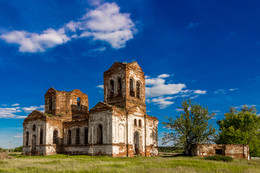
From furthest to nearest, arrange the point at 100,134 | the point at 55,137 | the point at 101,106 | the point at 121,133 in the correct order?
the point at 55,137, the point at 100,134, the point at 101,106, the point at 121,133

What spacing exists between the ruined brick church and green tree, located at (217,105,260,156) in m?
10.0

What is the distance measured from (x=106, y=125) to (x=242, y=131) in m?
21.1

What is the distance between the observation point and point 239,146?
26109mm

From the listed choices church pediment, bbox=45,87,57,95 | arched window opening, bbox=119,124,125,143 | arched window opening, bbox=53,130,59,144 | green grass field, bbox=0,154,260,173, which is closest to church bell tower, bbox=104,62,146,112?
arched window opening, bbox=119,124,125,143

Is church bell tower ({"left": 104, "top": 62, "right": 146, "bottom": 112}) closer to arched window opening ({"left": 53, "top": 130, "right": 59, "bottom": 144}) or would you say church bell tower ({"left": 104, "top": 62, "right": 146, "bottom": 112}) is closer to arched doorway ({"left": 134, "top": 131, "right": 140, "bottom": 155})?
arched doorway ({"left": 134, "top": 131, "right": 140, "bottom": 155})

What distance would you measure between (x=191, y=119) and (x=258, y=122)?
11352 millimetres

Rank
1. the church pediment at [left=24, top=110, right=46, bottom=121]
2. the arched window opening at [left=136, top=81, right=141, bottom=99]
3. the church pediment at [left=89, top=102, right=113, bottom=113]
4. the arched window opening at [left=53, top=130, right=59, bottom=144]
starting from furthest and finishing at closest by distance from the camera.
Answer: the arched window opening at [left=53, top=130, right=59, bottom=144] < the church pediment at [left=24, top=110, right=46, bottom=121] < the arched window opening at [left=136, top=81, right=141, bottom=99] < the church pediment at [left=89, top=102, right=113, bottom=113]

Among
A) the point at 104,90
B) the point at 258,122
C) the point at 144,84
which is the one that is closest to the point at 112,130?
the point at 104,90

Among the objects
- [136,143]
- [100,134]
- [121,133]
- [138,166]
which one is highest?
[121,133]

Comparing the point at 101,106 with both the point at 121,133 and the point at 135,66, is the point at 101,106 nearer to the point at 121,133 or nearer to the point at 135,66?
the point at 121,133

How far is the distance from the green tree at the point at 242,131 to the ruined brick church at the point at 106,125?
10018 mm

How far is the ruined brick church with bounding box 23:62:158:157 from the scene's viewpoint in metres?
25.9

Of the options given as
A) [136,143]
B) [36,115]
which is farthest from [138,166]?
[36,115]

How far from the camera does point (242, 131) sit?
33.2 meters
